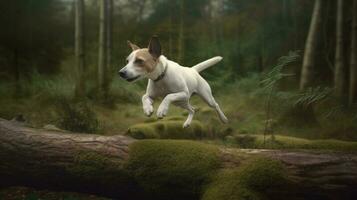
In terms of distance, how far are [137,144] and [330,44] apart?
354 centimetres

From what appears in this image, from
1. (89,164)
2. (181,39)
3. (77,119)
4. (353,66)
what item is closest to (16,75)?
(77,119)

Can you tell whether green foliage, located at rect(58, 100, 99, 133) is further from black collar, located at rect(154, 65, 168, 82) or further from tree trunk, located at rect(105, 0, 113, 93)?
black collar, located at rect(154, 65, 168, 82)

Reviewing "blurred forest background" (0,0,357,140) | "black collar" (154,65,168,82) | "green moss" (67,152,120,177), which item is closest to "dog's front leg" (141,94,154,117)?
"black collar" (154,65,168,82)

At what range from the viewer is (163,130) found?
5.07 meters

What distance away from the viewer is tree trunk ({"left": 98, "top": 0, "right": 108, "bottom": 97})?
5.80m

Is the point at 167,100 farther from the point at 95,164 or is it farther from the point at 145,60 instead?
the point at 95,164

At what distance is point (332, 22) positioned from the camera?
608cm

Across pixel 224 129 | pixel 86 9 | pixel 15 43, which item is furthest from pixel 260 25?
pixel 15 43

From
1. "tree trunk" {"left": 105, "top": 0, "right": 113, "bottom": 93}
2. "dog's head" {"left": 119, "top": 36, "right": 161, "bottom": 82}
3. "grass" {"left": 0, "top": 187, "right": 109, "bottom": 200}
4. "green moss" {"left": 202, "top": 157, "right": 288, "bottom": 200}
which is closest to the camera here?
"green moss" {"left": 202, "top": 157, "right": 288, "bottom": 200}

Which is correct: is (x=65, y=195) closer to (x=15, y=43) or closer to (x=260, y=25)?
(x=15, y=43)

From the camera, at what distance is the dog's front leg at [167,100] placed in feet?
12.0

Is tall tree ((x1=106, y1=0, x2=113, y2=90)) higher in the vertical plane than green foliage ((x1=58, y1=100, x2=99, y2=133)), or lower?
higher

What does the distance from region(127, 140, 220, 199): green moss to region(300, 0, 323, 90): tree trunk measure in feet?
8.55

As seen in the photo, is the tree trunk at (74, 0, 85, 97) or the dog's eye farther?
the tree trunk at (74, 0, 85, 97)
